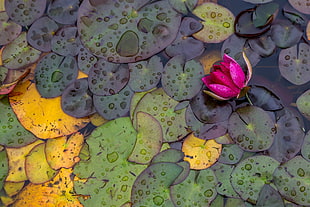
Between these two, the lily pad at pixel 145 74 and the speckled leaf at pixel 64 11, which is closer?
the lily pad at pixel 145 74

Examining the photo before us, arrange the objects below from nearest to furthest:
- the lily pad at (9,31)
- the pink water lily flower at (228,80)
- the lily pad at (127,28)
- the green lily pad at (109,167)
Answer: the pink water lily flower at (228,80) < the green lily pad at (109,167) < the lily pad at (127,28) < the lily pad at (9,31)

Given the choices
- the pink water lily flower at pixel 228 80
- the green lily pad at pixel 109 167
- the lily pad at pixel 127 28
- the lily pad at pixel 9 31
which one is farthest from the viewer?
the lily pad at pixel 9 31

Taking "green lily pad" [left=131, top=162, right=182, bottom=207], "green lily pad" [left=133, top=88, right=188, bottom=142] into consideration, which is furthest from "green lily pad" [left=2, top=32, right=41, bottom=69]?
"green lily pad" [left=131, top=162, right=182, bottom=207]

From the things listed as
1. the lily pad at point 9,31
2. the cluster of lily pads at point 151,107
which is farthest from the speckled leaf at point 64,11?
the lily pad at point 9,31

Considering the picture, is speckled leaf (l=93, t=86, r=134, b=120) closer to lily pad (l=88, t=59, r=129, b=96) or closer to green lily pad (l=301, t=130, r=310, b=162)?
lily pad (l=88, t=59, r=129, b=96)

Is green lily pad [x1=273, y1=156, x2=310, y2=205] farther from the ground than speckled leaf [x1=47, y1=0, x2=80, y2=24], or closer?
closer

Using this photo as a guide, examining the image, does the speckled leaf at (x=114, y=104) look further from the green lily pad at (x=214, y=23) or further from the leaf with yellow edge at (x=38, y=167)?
the green lily pad at (x=214, y=23)
